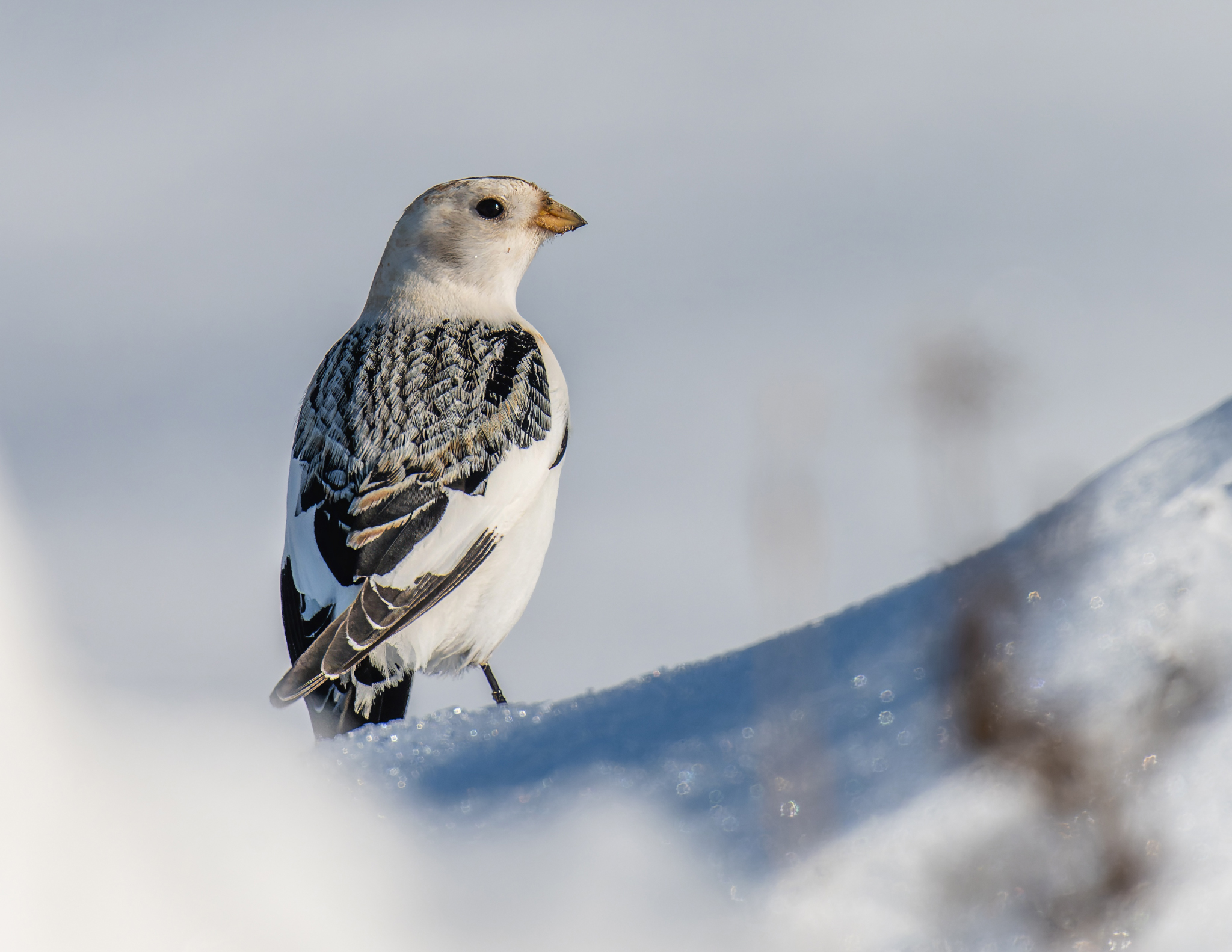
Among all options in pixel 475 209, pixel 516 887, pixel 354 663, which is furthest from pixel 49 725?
pixel 475 209

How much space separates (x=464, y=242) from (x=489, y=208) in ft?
0.61

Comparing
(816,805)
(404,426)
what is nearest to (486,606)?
(404,426)

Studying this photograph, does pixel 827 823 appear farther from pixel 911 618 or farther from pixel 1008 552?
pixel 911 618

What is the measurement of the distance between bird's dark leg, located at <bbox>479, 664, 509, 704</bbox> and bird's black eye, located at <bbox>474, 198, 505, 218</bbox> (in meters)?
1.82

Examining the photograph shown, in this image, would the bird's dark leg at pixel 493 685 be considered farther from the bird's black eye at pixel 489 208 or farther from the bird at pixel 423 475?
the bird's black eye at pixel 489 208

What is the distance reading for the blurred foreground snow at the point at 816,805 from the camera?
3.97ft

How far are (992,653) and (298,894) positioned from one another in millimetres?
915

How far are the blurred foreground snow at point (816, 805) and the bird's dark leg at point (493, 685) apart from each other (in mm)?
1972

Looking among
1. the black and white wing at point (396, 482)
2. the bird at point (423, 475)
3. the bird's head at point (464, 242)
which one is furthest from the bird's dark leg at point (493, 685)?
the bird's head at point (464, 242)

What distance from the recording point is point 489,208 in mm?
4602

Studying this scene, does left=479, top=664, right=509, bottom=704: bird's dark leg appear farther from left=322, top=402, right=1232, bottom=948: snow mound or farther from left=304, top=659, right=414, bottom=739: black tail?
left=322, top=402, right=1232, bottom=948: snow mound

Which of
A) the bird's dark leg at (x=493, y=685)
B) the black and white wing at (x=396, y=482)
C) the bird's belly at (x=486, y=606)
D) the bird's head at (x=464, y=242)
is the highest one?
the bird's head at (x=464, y=242)

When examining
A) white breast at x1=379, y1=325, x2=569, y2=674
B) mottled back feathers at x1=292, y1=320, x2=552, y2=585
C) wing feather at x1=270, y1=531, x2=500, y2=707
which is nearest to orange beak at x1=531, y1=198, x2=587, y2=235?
mottled back feathers at x1=292, y1=320, x2=552, y2=585

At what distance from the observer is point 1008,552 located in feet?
6.40
